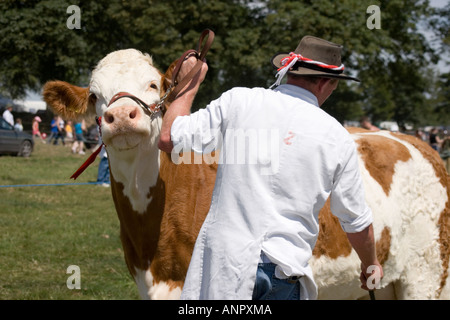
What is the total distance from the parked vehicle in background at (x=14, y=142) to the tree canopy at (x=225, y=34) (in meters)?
7.34

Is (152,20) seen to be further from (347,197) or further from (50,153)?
(347,197)

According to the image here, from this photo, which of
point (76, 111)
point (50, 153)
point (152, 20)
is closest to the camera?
point (76, 111)

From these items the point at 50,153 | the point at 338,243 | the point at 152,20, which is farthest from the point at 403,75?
the point at 338,243

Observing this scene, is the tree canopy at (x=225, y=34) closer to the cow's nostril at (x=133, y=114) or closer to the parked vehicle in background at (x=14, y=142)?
the parked vehicle in background at (x=14, y=142)

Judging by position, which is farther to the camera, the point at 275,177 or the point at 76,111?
the point at 76,111

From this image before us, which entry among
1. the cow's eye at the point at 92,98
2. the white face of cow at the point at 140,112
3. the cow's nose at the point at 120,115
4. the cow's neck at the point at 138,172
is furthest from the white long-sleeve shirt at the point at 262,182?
the cow's eye at the point at 92,98

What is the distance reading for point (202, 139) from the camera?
8.03ft

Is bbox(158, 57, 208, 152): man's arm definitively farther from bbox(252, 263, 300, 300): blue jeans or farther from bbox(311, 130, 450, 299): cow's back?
bbox(311, 130, 450, 299): cow's back

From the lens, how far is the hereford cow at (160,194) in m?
3.54

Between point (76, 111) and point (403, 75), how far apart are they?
31631 mm

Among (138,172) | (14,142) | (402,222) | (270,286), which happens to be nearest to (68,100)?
(138,172)

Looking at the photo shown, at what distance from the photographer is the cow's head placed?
10.4 ft

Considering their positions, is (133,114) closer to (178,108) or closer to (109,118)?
(109,118)

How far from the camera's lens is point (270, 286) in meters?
2.46
